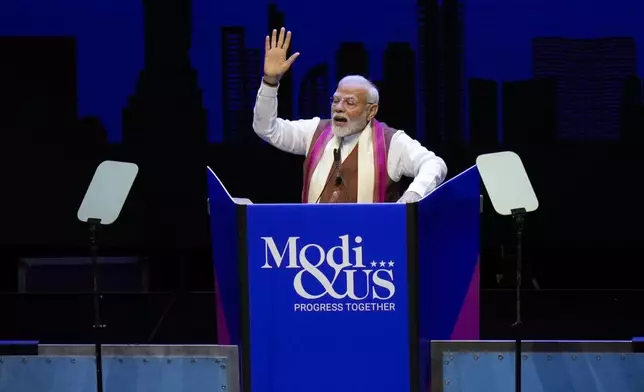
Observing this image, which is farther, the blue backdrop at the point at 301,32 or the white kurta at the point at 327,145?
the blue backdrop at the point at 301,32

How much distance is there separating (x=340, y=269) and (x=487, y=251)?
2810mm

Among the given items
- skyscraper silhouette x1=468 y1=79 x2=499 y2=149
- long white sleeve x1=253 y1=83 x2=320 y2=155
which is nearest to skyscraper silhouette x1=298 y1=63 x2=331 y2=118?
skyscraper silhouette x1=468 y1=79 x2=499 y2=149

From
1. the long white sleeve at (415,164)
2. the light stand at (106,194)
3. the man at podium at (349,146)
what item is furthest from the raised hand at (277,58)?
the light stand at (106,194)

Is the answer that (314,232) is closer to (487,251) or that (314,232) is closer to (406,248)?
(406,248)

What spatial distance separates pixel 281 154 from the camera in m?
5.54

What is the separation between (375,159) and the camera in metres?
3.62

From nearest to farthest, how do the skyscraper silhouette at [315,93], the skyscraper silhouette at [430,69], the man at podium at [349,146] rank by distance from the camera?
1. the man at podium at [349,146]
2. the skyscraper silhouette at [430,69]
3. the skyscraper silhouette at [315,93]

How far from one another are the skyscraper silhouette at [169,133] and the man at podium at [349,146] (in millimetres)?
1908

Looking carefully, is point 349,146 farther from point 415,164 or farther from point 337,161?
point 415,164

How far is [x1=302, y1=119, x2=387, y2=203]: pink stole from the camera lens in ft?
11.8

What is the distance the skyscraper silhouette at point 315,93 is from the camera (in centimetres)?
546

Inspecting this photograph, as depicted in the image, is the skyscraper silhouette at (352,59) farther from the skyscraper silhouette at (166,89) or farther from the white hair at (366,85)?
the white hair at (366,85)

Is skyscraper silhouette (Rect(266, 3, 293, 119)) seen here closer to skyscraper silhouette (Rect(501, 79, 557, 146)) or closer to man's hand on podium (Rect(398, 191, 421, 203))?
skyscraper silhouette (Rect(501, 79, 557, 146))

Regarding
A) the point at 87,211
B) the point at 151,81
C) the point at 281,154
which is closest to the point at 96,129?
the point at 151,81
